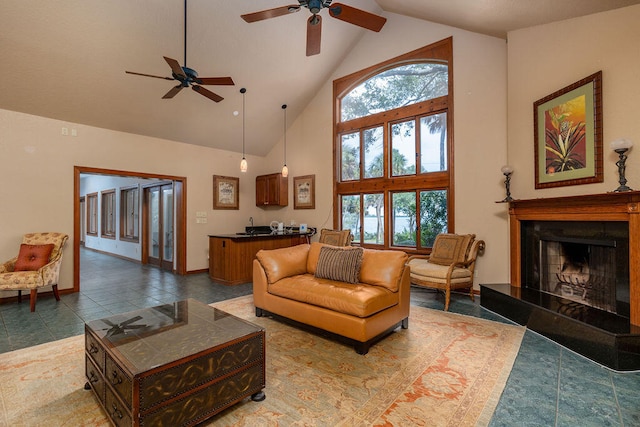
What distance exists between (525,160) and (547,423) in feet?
10.4

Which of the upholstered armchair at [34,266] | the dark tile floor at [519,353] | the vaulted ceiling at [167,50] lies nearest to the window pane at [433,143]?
the vaulted ceiling at [167,50]

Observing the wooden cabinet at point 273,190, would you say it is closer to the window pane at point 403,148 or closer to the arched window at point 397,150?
the arched window at point 397,150

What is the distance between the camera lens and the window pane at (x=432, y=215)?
16.4 ft

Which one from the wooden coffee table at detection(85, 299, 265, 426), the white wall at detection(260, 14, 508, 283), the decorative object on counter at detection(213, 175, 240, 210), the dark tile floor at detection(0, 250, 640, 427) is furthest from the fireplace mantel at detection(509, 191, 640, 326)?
the decorative object on counter at detection(213, 175, 240, 210)

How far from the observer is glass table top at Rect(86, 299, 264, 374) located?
1.68 m

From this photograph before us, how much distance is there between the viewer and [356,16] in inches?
116

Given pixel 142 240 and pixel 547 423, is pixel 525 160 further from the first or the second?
pixel 142 240

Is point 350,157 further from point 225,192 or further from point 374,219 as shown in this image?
point 225,192

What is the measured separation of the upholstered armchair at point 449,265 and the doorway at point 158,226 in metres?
5.34

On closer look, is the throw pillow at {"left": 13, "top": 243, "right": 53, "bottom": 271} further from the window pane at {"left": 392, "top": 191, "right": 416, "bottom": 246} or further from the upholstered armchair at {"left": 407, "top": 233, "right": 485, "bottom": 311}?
the window pane at {"left": 392, "top": 191, "right": 416, "bottom": 246}

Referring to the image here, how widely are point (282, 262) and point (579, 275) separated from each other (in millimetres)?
3392

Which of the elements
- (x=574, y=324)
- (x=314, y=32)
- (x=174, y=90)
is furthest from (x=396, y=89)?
(x=574, y=324)

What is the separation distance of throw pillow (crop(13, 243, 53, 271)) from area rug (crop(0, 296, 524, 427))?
199 centimetres

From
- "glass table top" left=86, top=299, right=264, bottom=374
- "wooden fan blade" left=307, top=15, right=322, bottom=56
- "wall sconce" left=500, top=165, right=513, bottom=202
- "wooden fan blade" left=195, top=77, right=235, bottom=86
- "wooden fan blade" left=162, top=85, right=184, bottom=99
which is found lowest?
"glass table top" left=86, top=299, right=264, bottom=374
